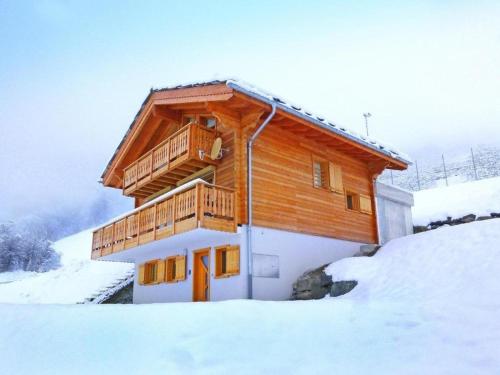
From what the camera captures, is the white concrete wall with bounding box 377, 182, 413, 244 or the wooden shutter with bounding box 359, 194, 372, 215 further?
the white concrete wall with bounding box 377, 182, 413, 244

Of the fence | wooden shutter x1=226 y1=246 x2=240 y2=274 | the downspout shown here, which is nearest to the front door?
wooden shutter x1=226 y1=246 x2=240 y2=274

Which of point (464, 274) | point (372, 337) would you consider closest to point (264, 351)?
point (372, 337)

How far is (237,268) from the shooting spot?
12.1 m

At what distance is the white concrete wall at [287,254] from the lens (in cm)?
1247

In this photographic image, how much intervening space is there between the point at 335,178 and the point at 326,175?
1.51 ft

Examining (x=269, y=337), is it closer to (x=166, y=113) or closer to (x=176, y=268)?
(x=176, y=268)

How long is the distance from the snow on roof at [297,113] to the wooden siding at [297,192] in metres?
1.17

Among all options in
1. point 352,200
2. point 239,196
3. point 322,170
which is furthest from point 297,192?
point 352,200

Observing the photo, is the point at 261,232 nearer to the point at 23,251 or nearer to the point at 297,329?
the point at 297,329

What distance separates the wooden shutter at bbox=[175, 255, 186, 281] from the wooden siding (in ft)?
11.5

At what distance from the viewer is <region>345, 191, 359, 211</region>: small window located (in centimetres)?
1689

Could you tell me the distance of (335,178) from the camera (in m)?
16.0

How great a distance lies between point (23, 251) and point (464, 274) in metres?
58.5

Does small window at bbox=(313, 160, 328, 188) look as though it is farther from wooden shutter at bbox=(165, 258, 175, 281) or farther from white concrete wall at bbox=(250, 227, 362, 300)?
wooden shutter at bbox=(165, 258, 175, 281)
